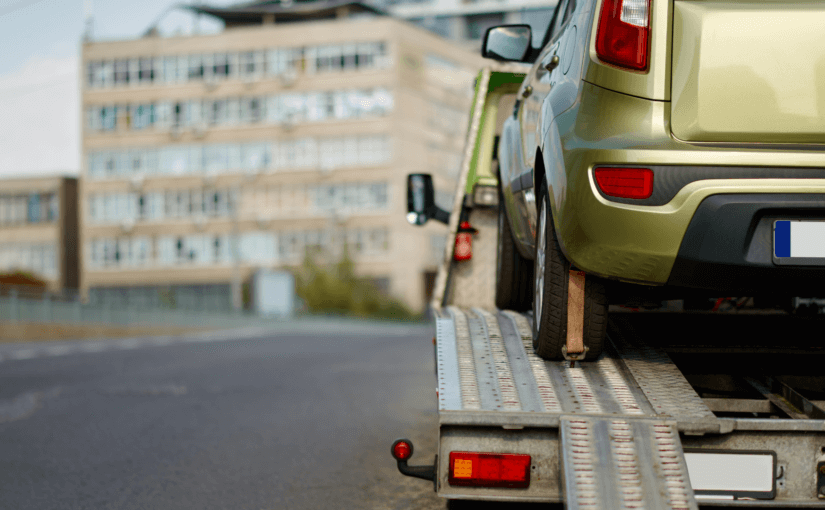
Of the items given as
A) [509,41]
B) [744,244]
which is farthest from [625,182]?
[509,41]

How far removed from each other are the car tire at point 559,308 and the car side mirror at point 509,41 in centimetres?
152

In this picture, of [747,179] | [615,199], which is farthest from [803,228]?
[615,199]

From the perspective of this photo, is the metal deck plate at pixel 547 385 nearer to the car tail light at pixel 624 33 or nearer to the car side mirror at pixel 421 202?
the car tail light at pixel 624 33

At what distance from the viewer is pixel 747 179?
10.8ft

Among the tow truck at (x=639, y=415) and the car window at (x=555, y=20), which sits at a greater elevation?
the car window at (x=555, y=20)

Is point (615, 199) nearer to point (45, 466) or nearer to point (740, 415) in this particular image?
point (740, 415)

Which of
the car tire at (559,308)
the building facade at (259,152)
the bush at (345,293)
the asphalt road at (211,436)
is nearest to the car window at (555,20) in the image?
the car tire at (559,308)

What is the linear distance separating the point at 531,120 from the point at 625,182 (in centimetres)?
127

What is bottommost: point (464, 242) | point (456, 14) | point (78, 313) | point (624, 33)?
point (78, 313)

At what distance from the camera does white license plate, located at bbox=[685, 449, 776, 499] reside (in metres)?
3.18

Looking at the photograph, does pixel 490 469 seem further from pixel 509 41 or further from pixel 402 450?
pixel 509 41

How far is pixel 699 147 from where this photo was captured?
11.1ft

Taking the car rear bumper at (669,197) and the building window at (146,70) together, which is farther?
the building window at (146,70)

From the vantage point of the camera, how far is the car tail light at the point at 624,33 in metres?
3.50
